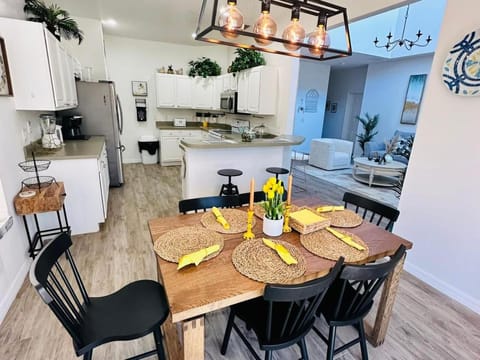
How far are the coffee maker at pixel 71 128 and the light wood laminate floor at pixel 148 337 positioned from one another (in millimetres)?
1661

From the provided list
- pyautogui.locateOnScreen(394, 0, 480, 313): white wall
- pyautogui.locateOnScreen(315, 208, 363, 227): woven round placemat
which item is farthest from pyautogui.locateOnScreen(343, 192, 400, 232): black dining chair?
pyautogui.locateOnScreen(394, 0, 480, 313): white wall

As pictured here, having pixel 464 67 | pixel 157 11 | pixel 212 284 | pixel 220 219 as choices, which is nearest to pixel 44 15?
pixel 157 11

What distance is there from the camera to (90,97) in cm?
412

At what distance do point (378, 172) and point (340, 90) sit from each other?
204 inches

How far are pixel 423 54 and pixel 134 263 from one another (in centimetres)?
756

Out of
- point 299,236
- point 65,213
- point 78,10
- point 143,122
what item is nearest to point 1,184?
point 65,213

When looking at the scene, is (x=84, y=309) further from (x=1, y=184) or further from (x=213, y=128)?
(x=213, y=128)

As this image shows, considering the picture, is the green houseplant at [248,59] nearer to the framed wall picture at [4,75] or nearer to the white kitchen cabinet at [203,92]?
the white kitchen cabinet at [203,92]

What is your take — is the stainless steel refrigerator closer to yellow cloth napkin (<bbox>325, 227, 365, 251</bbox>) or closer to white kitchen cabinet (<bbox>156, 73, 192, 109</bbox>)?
white kitchen cabinet (<bbox>156, 73, 192, 109</bbox>)

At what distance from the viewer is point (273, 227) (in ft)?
5.23

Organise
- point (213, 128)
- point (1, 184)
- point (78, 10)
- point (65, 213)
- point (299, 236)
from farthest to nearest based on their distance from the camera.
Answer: point (213, 128) → point (78, 10) → point (65, 213) → point (1, 184) → point (299, 236)

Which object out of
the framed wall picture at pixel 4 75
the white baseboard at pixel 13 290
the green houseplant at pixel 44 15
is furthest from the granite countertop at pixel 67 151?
the green houseplant at pixel 44 15

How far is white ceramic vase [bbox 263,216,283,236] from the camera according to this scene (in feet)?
5.22

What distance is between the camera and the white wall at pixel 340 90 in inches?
341
